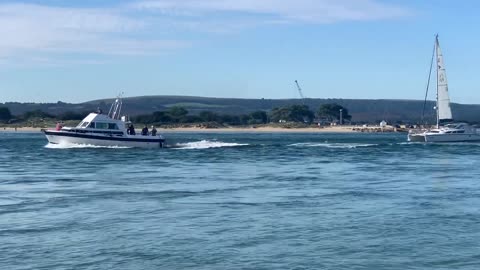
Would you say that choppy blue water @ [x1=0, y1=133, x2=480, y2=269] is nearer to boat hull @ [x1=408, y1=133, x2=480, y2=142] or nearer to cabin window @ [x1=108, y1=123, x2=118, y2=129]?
cabin window @ [x1=108, y1=123, x2=118, y2=129]

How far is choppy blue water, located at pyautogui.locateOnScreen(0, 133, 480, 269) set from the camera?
22.9 meters

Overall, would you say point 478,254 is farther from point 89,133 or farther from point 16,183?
point 89,133

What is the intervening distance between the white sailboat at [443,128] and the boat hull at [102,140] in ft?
122

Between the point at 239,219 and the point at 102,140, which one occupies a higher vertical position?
→ the point at 102,140

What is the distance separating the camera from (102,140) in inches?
3314

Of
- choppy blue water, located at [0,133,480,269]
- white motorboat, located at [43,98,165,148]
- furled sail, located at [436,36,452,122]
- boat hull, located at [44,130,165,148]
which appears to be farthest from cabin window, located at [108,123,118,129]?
furled sail, located at [436,36,452,122]

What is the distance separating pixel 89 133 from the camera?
83.4m

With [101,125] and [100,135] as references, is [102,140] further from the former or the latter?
[101,125]

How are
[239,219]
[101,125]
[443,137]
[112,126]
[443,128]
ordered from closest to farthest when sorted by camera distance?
1. [239,219]
2. [101,125]
3. [112,126]
4. [443,137]
5. [443,128]

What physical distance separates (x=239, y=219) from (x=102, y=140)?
5646cm

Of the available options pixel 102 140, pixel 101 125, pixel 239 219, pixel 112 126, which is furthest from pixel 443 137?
pixel 239 219

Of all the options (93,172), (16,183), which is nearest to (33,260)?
(16,183)

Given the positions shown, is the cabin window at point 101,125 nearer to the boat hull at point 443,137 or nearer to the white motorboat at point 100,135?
the white motorboat at point 100,135

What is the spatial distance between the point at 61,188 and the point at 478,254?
882 inches
